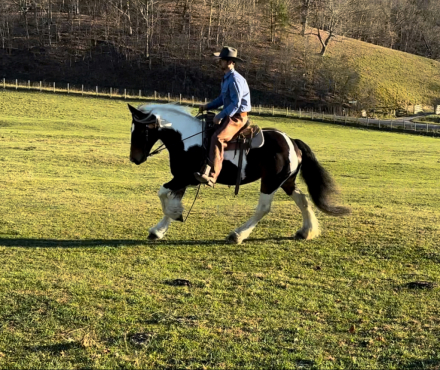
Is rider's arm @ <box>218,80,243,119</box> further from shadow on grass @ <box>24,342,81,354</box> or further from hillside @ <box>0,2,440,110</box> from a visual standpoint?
hillside @ <box>0,2,440,110</box>

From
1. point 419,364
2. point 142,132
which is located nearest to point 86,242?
point 142,132

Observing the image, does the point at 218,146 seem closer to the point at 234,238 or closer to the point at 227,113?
the point at 227,113

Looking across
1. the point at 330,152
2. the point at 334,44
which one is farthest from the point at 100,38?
the point at 330,152

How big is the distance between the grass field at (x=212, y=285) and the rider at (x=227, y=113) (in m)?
1.29

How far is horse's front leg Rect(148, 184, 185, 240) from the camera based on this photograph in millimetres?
7742

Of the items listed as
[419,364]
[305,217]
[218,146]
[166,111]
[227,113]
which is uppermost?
[227,113]

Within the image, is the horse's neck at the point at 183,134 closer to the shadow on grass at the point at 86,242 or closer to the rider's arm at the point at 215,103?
the rider's arm at the point at 215,103

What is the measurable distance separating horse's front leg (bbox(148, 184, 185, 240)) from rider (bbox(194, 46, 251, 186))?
632 mm

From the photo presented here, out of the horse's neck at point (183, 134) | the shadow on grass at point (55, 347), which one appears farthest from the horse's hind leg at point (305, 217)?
the shadow on grass at point (55, 347)

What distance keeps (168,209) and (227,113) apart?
1.90 meters

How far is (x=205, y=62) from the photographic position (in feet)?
231

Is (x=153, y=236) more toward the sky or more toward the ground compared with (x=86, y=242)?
more toward the sky

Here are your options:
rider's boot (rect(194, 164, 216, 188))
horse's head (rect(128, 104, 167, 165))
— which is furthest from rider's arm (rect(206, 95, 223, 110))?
rider's boot (rect(194, 164, 216, 188))

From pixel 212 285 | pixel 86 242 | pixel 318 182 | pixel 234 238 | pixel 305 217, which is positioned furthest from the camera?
pixel 318 182
